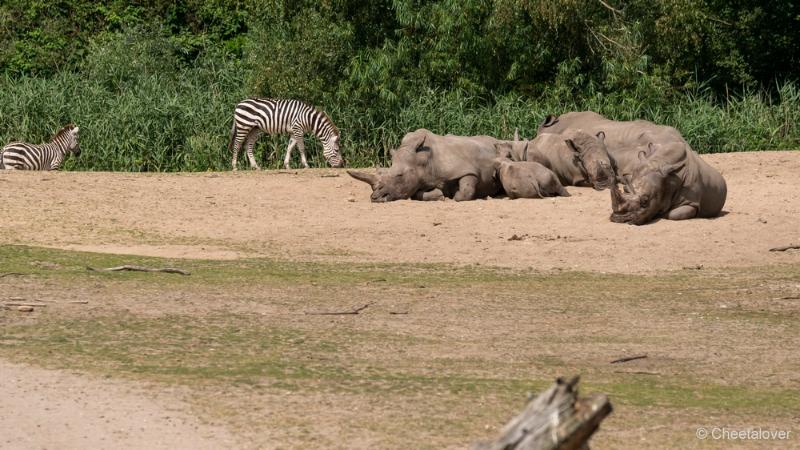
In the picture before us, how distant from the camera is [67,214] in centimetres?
1576

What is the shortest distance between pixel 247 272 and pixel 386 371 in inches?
180

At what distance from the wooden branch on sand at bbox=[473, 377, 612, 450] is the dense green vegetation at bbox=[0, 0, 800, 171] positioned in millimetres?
17832

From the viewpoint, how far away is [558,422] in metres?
3.80

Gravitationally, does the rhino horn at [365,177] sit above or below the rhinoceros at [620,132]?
below

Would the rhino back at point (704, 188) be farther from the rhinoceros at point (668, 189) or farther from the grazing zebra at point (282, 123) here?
the grazing zebra at point (282, 123)

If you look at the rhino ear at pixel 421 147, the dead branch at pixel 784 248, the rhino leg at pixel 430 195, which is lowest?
the dead branch at pixel 784 248

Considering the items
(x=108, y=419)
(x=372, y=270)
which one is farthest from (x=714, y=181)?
(x=108, y=419)

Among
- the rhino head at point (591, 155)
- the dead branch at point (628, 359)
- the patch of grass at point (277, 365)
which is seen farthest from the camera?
the rhino head at point (591, 155)

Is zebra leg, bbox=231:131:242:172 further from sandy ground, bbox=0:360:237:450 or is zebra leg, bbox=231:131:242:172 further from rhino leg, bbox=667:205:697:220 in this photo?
sandy ground, bbox=0:360:237:450

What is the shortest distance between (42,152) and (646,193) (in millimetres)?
9193

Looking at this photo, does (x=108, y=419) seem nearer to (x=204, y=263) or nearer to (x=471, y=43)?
(x=204, y=263)

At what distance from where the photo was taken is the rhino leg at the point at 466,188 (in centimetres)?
1761

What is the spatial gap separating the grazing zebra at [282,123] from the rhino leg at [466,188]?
400cm

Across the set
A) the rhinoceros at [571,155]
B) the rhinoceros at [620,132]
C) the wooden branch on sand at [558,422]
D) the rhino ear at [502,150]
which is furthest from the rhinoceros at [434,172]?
the wooden branch on sand at [558,422]
